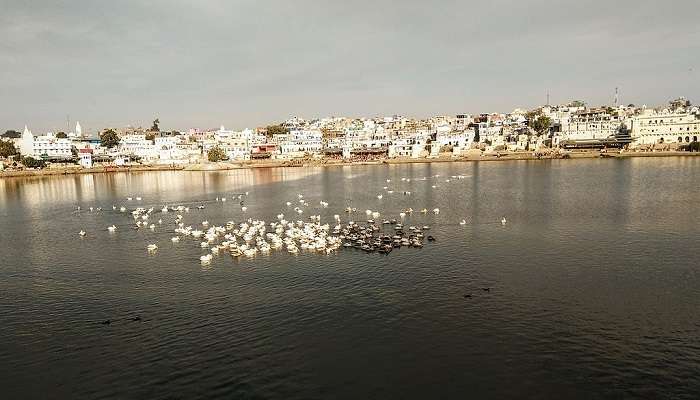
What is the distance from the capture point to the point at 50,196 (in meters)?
Result: 79.8

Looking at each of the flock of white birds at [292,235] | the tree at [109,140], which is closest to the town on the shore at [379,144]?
the tree at [109,140]

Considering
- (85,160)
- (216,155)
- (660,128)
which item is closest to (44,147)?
(85,160)

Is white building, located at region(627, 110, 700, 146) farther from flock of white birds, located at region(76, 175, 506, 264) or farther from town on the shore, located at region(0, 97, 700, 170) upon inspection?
flock of white birds, located at region(76, 175, 506, 264)

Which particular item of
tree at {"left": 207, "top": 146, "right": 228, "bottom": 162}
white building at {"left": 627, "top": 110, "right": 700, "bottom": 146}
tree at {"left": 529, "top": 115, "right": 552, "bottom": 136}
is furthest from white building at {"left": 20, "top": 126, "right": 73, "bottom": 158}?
white building at {"left": 627, "top": 110, "right": 700, "bottom": 146}

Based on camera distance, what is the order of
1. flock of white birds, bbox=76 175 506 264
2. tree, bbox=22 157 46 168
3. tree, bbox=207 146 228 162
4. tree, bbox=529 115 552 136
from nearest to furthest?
flock of white birds, bbox=76 175 506 264
tree, bbox=22 157 46 168
tree, bbox=207 146 228 162
tree, bbox=529 115 552 136

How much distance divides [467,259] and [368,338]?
44.4ft

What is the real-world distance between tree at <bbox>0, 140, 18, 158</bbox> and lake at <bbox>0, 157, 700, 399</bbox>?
390 feet

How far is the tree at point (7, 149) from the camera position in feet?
455

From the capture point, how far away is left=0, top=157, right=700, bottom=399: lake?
57.3 ft

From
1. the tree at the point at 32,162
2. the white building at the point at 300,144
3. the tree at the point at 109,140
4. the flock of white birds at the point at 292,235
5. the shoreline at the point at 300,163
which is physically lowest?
the flock of white birds at the point at 292,235

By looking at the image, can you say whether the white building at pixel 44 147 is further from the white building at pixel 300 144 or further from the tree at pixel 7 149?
the white building at pixel 300 144

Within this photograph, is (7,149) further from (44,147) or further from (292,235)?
(292,235)

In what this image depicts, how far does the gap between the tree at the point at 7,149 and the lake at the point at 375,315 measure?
4683 inches

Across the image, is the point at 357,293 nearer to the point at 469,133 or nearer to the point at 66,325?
the point at 66,325
